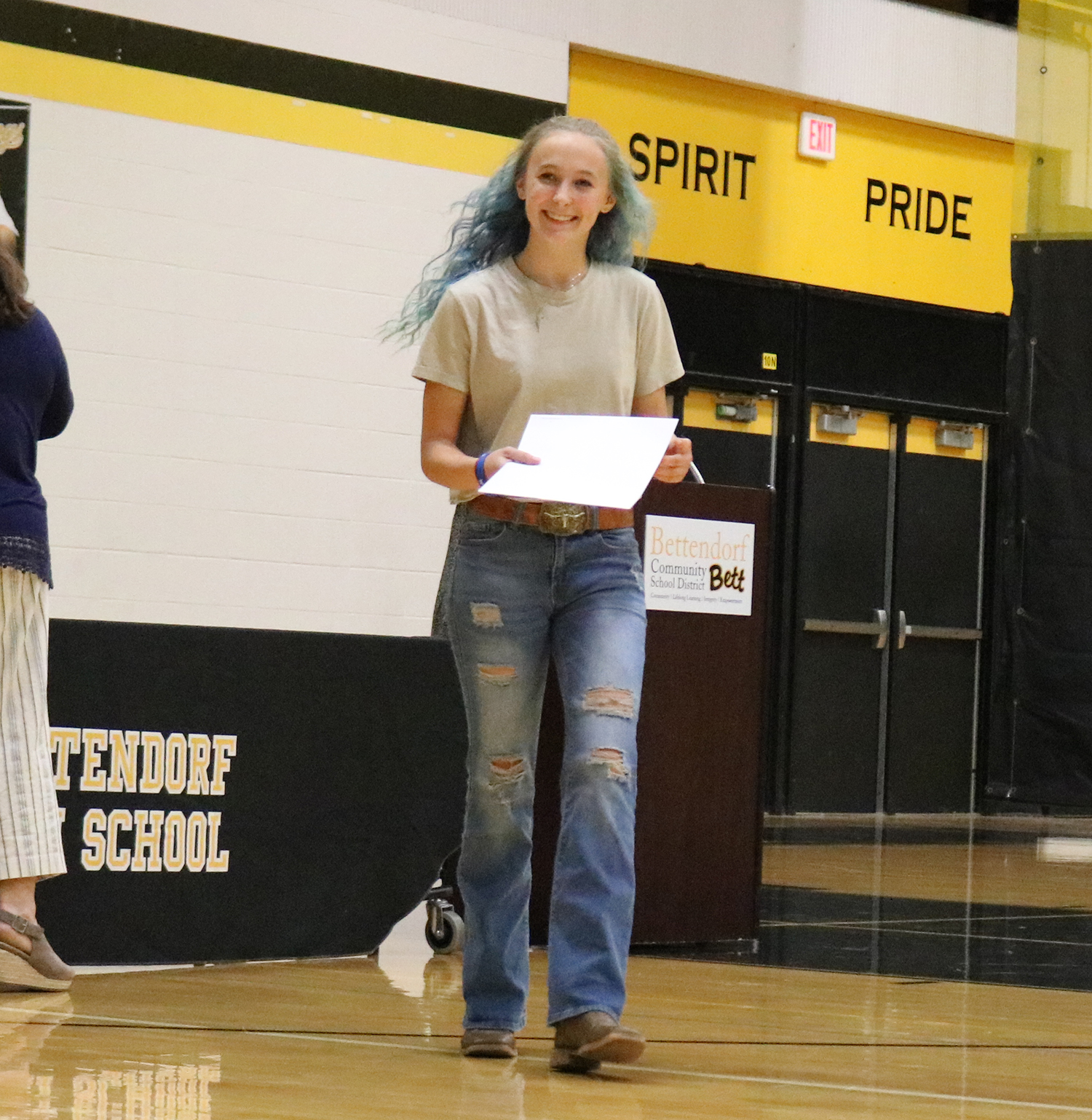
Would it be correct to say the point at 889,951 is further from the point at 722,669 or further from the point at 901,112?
the point at 901,112

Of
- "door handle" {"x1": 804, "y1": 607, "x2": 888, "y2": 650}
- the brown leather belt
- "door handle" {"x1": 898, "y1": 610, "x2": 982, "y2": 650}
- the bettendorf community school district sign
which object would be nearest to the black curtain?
"door handle" {"x1": 804, "y1": 607, "x2": 888, "y2": 650}

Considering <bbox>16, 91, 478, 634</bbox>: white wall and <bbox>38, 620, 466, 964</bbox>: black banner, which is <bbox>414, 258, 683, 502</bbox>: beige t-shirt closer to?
<bbox>38, 620, 466, 964</bbox>: black banner

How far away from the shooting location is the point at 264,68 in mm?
8695

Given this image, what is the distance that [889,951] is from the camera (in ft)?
16.7

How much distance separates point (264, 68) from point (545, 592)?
609 cm

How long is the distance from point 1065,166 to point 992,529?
9.83ft

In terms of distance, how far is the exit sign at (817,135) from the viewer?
10914 millimetres

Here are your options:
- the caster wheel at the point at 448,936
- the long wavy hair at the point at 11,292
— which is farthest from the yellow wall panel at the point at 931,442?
the long wavy hair at the point at 11,292

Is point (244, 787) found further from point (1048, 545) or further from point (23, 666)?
point (1048, 545)

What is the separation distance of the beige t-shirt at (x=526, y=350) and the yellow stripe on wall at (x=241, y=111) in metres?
5.38

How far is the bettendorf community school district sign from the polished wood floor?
0.90 metres

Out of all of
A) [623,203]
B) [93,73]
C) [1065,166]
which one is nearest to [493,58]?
[93,73]

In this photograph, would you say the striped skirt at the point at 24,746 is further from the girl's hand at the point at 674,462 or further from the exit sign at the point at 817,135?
the exit sign at the point at 817,135

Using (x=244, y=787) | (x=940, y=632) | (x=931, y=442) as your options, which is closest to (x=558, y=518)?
(x=244, y=787)
